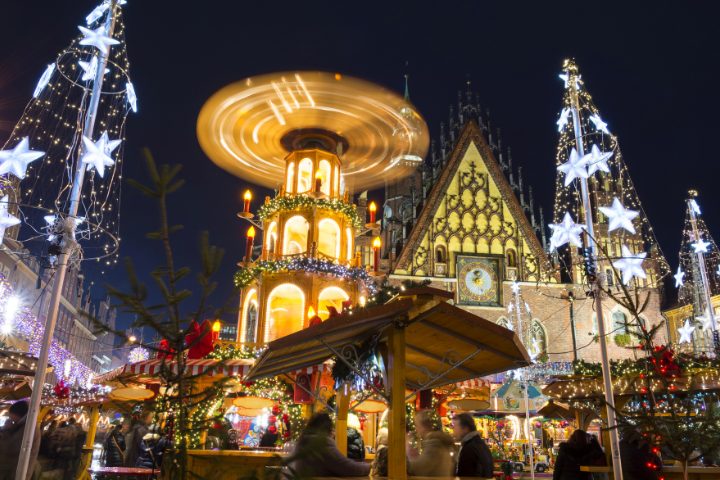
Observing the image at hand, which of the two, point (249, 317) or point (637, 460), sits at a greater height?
point (249, 317)

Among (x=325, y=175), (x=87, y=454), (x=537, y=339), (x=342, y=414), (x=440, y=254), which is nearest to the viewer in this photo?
(x=342, y=414)

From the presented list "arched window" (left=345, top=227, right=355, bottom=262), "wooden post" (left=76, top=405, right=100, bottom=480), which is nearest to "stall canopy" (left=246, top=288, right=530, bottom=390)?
"wooden post" (left=76, top=405, right=100, bottom=480)

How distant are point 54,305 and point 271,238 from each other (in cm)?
1154

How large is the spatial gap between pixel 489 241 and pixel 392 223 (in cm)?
602

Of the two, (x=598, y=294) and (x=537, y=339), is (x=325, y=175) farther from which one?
(x=537, y=339)

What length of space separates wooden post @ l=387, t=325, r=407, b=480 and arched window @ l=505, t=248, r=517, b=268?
90.1ft

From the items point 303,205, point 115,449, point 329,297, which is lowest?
point 115,449

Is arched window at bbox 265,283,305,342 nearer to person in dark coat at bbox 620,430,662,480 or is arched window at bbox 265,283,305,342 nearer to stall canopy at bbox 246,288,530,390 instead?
stall canopy at bbox 246,288,530,390

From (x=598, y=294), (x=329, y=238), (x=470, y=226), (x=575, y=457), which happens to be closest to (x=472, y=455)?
(x=575, y=457)

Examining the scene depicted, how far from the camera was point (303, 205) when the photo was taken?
18906mm

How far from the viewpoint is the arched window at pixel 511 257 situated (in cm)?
3153

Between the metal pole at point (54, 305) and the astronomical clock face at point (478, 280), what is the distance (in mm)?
23406

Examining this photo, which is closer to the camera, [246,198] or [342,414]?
[342,414]

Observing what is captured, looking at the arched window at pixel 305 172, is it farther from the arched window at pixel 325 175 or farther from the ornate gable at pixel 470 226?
the ornate gable at pixel 470 226
